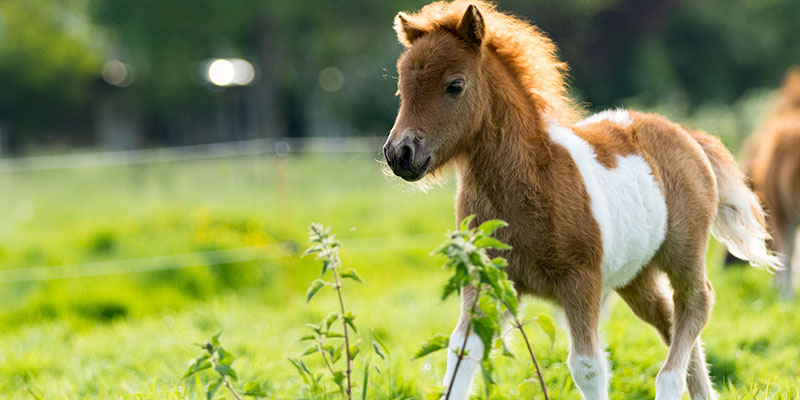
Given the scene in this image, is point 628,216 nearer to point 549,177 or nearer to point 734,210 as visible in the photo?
point 549,177

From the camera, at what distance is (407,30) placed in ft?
10.9

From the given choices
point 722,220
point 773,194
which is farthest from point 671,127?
point 773,194

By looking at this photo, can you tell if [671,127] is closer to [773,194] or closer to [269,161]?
[773,194]

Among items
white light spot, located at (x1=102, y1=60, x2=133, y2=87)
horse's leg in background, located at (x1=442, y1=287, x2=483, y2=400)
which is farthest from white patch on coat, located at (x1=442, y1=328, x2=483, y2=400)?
white light spot, located at (x1=102, y1=60, x2=133, y2=87)

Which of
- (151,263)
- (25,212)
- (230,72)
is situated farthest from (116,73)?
(151,263)

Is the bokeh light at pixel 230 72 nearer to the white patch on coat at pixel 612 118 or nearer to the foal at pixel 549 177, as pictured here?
the white patch on coat at pixel 612 118

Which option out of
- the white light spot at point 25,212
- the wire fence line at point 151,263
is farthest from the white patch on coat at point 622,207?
the white light spot at point 25,212

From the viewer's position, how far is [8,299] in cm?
784

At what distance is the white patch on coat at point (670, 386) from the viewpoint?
3.36m

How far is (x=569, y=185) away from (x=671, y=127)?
1.03 m

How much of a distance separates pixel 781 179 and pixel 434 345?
680cm

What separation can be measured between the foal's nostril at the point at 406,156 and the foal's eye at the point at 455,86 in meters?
0.31

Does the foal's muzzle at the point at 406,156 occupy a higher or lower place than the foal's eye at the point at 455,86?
lower

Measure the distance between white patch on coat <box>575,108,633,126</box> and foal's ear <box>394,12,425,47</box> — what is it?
3.11ft
